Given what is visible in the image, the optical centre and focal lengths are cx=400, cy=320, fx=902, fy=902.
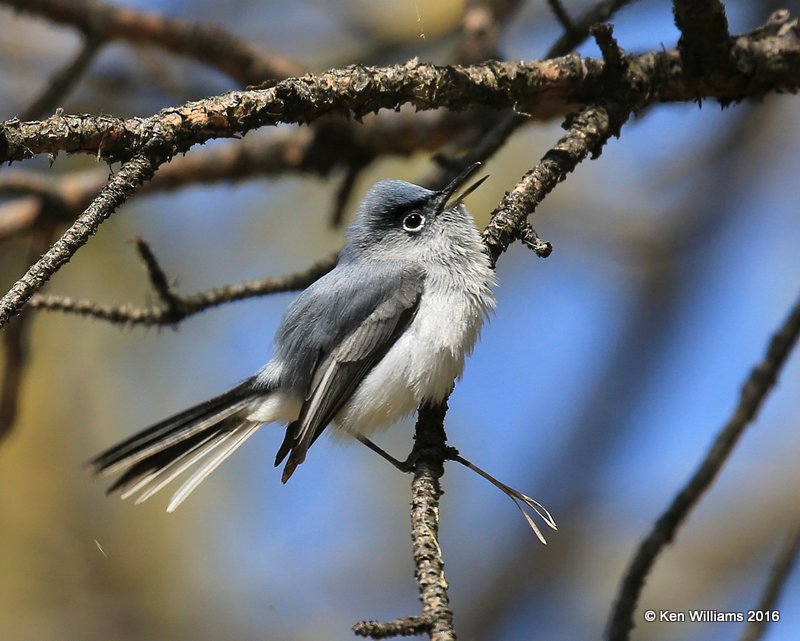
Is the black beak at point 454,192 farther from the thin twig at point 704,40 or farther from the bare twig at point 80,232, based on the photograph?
the bare twig at point 80,232

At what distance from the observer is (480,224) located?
4738mm

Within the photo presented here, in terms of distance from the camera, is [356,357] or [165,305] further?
[356,357]

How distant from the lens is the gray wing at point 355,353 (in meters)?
2.48

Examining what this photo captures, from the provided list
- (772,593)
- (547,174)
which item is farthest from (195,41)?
(772,593)

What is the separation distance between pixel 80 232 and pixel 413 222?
1504mm

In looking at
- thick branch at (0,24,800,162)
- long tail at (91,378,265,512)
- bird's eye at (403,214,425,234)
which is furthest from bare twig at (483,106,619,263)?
long tail at (91,378,265,512)

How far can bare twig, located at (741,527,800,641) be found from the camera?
6.42 feet

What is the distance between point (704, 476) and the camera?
6.98 ft

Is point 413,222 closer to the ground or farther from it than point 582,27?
closer to the ground

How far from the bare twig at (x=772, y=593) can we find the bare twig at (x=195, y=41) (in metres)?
2.27

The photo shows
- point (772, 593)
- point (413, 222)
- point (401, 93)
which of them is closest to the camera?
point (401, 93)

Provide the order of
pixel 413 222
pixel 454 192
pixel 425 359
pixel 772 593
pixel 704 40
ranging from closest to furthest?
1. pixel 772 593
2. pixel 704 40
3. pixel 425 359
4. pixel 454 192
5. pixel 413 222

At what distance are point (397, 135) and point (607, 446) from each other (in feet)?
6.37

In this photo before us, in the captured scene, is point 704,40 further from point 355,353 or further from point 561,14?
point 355,353
